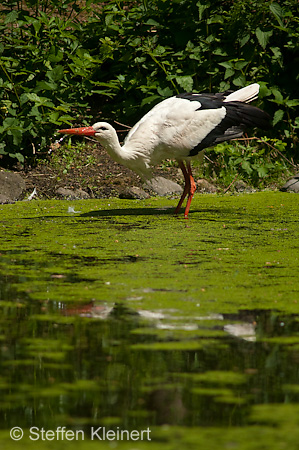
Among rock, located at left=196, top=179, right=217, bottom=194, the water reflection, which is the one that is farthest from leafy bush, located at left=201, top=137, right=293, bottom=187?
the water reflection

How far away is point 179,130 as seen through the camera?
21.4 feet

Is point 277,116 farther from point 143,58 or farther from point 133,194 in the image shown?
point 133,194

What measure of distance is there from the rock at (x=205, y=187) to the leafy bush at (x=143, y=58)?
1099 millimetres

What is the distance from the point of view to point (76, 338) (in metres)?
2.78

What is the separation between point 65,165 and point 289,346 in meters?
6.01

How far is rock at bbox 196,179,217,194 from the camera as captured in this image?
27.2ft

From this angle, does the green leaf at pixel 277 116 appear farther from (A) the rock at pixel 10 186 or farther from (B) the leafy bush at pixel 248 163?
(A) the rock at pixel 10 186

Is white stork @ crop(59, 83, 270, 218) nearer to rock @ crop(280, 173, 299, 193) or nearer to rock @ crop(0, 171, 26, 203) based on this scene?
rock @ crop(0, 171, 26, 203)

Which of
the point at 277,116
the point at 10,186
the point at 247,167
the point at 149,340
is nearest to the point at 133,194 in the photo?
the point at 10,186

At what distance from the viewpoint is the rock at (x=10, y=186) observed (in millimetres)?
7380

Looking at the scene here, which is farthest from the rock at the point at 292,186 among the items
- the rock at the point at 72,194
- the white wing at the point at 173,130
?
the rock at the point at 72,194

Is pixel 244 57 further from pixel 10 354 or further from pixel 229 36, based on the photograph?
pixel 10 354

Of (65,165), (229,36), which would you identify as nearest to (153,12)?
(229,36)

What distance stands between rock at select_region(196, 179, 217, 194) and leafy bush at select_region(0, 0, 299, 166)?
1099 millimetres
